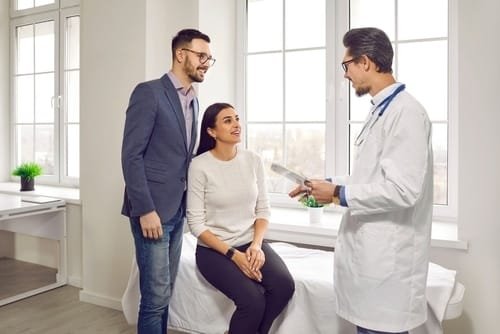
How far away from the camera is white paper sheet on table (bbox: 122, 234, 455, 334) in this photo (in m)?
1.82

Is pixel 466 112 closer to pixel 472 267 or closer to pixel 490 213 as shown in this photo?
pixel 490 213

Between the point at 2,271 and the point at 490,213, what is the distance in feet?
11.8

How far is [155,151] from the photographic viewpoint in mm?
1931

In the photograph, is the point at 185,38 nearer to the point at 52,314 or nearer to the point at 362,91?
the point at 362,91

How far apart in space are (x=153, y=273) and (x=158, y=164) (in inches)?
18.8

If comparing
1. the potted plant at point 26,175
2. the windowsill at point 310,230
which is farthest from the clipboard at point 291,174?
the potted plant at point 26,175

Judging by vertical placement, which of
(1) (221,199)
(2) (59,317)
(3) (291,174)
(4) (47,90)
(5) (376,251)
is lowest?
(2) (59,317)

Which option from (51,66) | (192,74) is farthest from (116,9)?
(51,66)

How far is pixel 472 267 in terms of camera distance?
213 centimetres

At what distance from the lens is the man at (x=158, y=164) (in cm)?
186

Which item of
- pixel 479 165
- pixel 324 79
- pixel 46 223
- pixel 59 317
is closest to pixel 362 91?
pixel 479 165

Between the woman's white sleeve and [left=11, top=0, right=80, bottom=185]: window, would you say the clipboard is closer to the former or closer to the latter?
the woman's white sleeve

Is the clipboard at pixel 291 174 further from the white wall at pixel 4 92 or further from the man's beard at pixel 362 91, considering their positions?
the white wall at pixel 4 92

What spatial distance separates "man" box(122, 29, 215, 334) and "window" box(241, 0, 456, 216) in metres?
1.13
